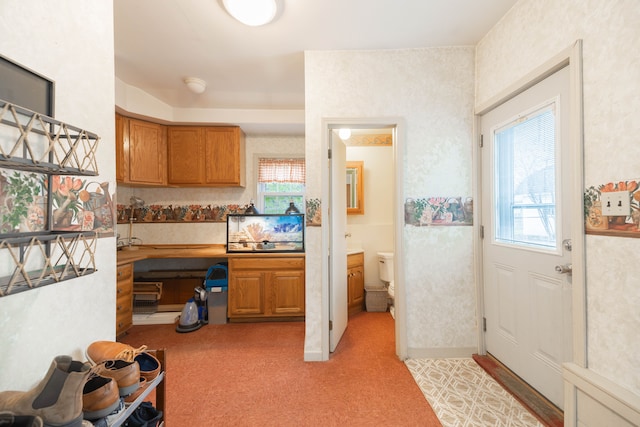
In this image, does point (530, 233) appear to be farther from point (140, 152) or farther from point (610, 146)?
point (140, 152)

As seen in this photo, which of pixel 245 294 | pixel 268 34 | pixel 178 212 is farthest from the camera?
pixel 178 212

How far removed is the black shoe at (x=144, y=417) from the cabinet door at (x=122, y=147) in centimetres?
257

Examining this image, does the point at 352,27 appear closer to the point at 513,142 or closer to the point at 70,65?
the point at 513,142

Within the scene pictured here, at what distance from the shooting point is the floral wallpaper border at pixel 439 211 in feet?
7.38

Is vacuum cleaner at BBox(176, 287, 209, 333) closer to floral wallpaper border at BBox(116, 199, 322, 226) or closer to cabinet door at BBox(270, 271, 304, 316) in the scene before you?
cabinet door at BBox(270, 271, 304, 316)

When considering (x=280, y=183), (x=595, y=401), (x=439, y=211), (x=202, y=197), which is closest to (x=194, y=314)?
(x=202, y=197)

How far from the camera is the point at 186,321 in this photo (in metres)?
2.86

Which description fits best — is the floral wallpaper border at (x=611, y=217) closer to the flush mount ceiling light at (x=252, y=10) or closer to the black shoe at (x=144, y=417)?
the flush mount ceiling light at (x=252, y=10)

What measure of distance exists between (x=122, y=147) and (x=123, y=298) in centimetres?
165

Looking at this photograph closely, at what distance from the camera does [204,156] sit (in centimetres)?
342

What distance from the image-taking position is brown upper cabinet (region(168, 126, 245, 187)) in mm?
3395

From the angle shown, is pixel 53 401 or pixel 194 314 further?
pixel 194 314

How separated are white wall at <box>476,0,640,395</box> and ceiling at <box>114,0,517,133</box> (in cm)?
70

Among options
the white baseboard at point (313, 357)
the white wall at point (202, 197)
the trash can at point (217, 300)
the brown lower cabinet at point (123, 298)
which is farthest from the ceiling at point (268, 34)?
the white baseboard at point (313, 357)
